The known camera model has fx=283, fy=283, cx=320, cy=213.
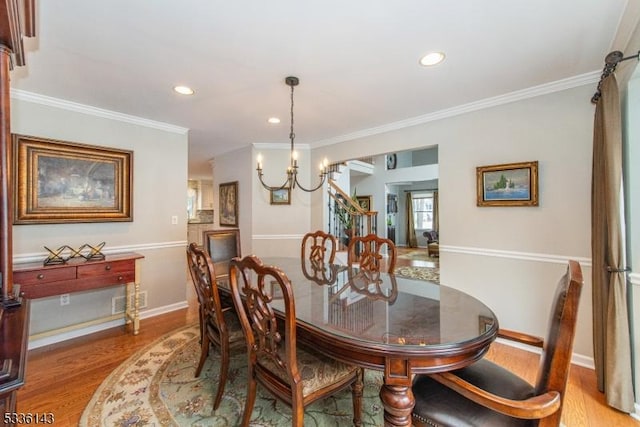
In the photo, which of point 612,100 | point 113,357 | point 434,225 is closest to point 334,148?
point 612,100

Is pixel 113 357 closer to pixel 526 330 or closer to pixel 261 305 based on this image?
pixel 261 305

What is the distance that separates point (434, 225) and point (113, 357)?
9401 millimetres

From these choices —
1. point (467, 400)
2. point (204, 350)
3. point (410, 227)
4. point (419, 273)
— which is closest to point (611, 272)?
point (467, 400)

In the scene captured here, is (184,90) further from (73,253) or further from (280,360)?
(280,360)

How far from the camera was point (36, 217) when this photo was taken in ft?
8.85

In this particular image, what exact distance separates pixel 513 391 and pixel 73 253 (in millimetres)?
3741

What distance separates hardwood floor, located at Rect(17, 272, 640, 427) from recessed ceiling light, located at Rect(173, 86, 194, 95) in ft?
7.96

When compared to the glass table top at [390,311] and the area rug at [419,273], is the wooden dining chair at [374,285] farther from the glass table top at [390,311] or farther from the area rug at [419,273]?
the area rug at [419,273]

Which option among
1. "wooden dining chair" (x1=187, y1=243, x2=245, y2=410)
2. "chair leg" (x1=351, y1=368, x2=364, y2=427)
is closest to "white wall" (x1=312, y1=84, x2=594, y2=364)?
"chair leg" (x1=351, y1=368, x2=364, y2=427)

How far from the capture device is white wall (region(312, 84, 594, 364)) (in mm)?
2367

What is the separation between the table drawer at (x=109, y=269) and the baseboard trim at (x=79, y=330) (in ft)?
2.32

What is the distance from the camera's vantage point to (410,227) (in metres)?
10.2

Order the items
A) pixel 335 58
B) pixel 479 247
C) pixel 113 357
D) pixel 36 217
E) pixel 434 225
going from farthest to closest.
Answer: pixel 434 225 → pixel 479 247 → pixel 36 217 → pixel 113 357 → pixel 335 58

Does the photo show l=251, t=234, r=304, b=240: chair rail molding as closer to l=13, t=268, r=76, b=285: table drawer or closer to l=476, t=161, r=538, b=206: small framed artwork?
l=13, t=268, r=76, b=285: table drawer
